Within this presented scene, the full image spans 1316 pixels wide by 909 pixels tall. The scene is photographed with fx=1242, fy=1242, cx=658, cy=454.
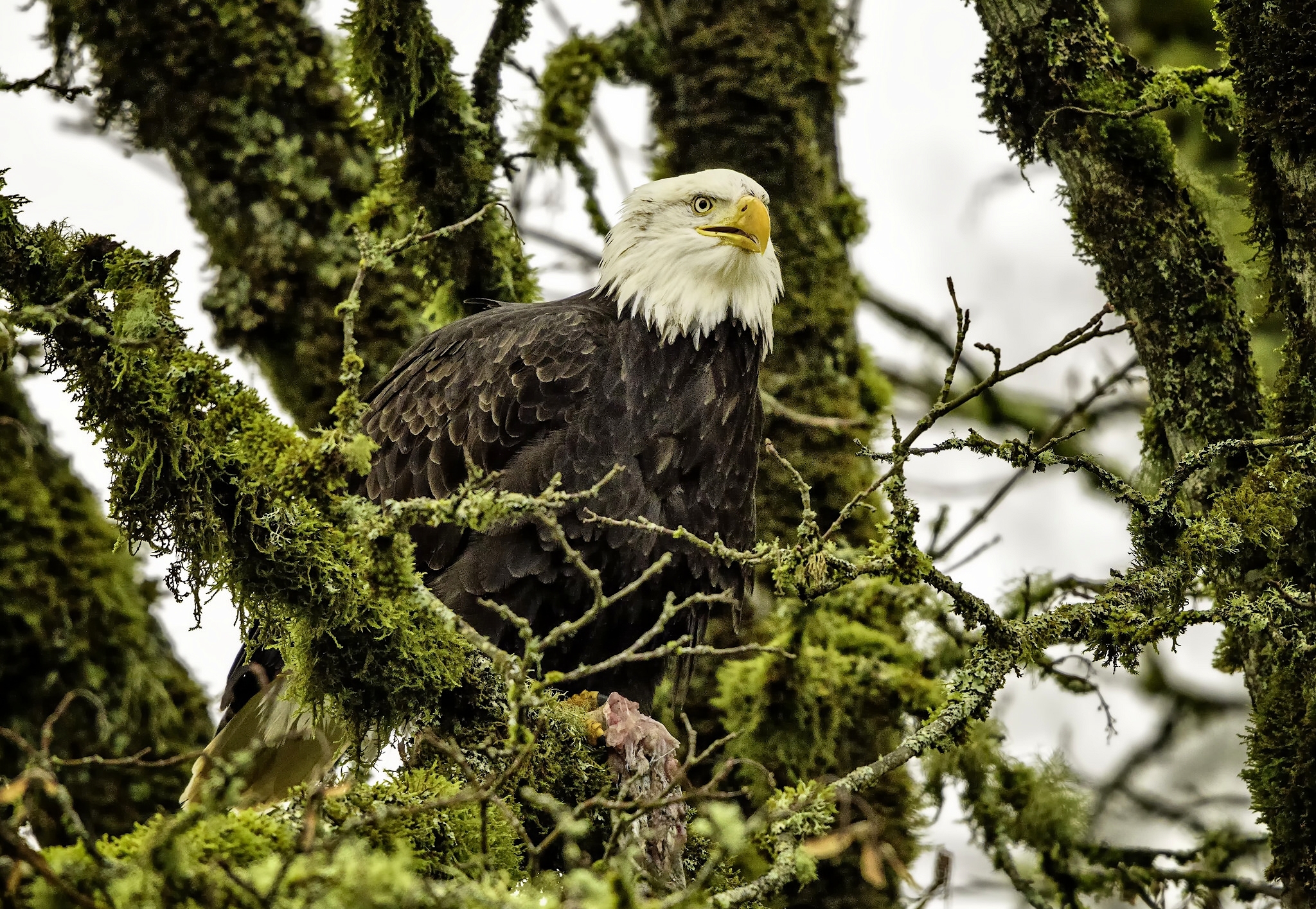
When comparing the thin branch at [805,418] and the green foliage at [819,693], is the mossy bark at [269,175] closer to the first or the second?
the thin branch at [805,418]

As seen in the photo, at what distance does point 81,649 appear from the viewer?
523 cm

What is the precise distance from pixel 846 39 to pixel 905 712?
3.53 metres

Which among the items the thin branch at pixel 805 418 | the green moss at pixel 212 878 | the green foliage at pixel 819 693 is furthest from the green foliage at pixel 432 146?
the green moss at pixel 212 878

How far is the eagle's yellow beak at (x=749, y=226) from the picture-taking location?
469 cm

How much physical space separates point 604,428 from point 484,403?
17.4 inches

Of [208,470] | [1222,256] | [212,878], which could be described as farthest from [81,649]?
[1222,256]

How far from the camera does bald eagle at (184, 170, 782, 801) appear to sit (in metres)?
4.27

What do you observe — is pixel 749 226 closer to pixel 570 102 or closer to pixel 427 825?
pixel 570 102

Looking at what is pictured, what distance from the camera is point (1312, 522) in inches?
130

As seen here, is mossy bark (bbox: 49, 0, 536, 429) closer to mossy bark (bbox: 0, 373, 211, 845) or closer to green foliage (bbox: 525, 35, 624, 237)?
green foliage (bbox: 525, 35, 624, 237)

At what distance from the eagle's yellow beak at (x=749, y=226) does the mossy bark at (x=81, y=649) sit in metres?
2.93

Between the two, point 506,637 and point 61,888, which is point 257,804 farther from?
point 61,888

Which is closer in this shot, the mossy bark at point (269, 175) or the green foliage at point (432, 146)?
the green foliage at point (432, 146)

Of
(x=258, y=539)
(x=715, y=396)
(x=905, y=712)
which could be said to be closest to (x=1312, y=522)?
(x=715, y=396)
